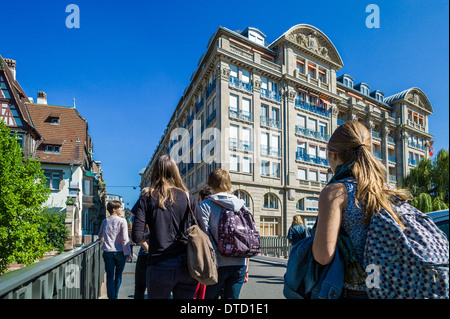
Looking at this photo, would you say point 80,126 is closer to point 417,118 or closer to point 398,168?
point 398,168

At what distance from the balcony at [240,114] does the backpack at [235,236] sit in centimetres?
2715

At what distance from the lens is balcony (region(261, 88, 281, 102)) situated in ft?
109

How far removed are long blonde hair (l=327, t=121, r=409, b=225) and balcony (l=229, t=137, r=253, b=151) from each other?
28.4 m

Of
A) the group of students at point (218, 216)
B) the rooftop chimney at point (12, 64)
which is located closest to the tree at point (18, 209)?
the group of students at point (218, 216)

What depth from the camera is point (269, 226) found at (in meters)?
32.0

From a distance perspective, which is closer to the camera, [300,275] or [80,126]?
[300,275]

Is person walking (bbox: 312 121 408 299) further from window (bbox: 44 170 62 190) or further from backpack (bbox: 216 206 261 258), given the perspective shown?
window (bbox: 44 170 62 190)

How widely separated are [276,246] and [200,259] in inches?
738

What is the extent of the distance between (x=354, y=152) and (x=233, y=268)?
2385 mm

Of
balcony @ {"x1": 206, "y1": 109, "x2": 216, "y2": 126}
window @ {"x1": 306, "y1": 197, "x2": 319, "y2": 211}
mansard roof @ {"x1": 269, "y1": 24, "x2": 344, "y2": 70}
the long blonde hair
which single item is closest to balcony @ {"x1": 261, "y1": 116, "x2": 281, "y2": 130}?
balcony @ {"x1": 206, "y1": 109, "x2": 216, "y2": 126}
